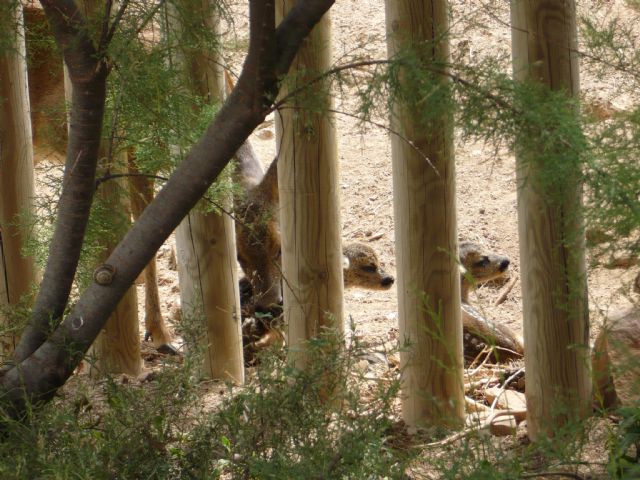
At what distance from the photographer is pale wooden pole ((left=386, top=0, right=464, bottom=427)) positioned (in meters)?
4.17


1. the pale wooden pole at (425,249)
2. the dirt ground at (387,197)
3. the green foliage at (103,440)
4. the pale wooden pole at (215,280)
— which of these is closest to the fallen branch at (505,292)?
the dirt ground at (387,197)

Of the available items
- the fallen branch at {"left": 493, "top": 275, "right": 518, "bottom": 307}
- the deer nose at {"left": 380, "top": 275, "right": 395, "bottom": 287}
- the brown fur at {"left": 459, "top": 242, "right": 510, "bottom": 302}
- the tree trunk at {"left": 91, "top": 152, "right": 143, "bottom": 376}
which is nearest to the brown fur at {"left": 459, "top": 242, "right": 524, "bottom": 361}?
the brown fur at {"left": 459, "top": 242, "right": 510, "bottom": 302}

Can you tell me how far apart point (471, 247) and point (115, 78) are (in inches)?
139

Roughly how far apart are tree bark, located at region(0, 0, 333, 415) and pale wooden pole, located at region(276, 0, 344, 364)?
4.32ft

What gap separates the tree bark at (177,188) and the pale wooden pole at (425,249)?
4.33 feet

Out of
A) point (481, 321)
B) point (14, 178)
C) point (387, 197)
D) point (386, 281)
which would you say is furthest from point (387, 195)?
point (14, 178)

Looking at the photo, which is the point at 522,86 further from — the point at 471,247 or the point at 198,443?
the point at 471,247

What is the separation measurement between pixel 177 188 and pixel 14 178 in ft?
7.64

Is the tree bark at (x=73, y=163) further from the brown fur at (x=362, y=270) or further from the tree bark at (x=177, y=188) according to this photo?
the brown fur at (x=362, y=270)

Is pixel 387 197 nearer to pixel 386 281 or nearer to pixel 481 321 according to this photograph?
pixel 386 281

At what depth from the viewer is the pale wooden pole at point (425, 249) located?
4.17 m

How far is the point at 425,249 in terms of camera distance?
4.30m

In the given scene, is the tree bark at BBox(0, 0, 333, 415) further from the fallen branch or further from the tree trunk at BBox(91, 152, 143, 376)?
the fallen branch

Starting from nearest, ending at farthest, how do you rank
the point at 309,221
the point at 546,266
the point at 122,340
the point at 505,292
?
the point at 546,266
the point at 309,221
the point at 122,340
the point at 505,292
